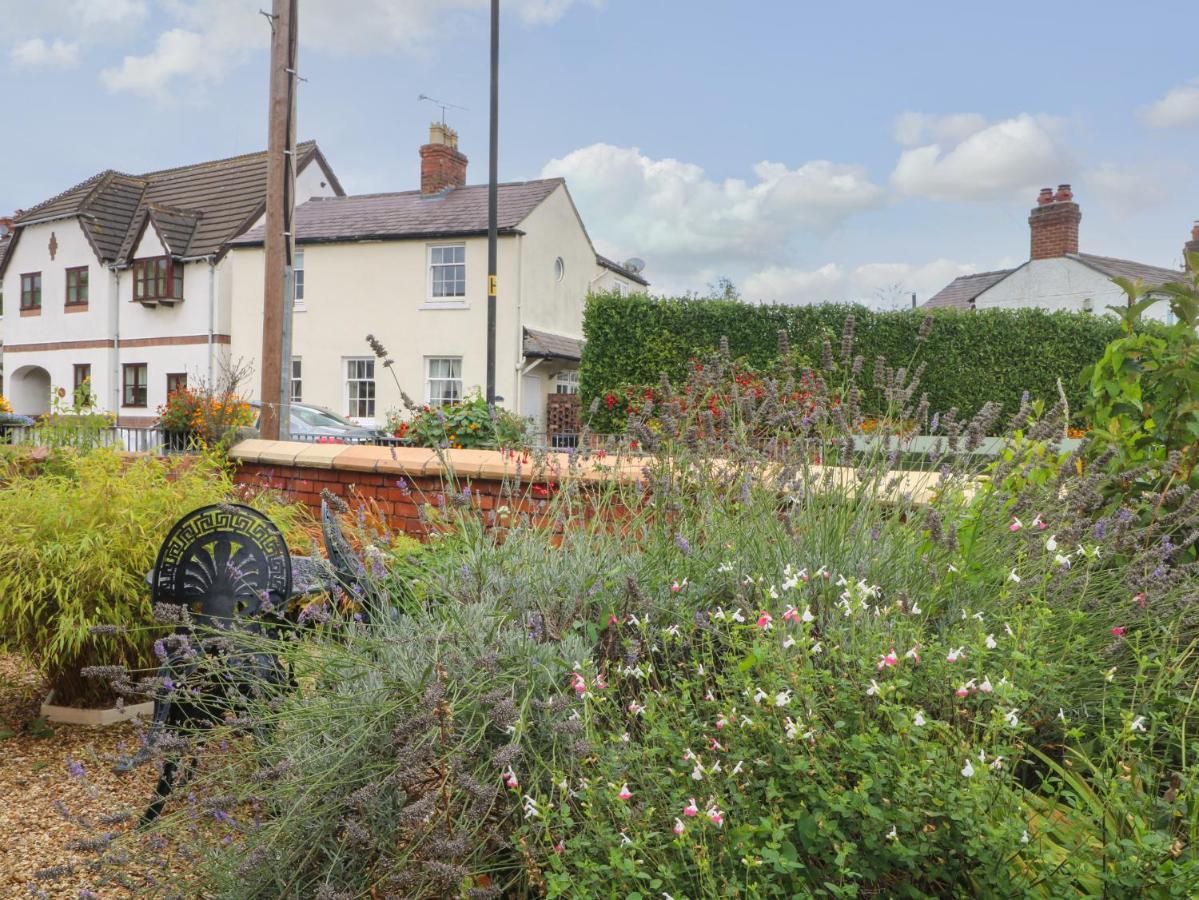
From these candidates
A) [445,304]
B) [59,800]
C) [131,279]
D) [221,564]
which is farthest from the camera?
[131,279]

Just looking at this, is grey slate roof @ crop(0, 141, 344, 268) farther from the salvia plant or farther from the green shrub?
the salvia plant

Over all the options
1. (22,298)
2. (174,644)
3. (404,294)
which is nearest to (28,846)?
(174,644)

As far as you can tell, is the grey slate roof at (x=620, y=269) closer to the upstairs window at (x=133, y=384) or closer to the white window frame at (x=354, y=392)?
the white window frame at (x=354, y=392)

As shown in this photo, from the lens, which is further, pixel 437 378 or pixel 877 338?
pixel 437 378

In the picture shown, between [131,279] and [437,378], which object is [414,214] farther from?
[131,279]

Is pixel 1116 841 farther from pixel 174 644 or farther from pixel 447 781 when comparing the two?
pixel 174 644

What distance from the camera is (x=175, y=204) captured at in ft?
96.4

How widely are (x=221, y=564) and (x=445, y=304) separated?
19807mm

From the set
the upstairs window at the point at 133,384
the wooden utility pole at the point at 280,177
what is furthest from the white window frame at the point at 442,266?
the wooden utility pole at the point at 280,177

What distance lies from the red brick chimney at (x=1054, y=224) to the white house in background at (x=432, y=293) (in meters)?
13.8

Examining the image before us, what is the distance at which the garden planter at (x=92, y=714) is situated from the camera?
427cm

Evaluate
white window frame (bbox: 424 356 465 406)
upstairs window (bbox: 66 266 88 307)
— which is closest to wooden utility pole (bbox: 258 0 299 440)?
white window frame (bbox: 424 356 465 406)

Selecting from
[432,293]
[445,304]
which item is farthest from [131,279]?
[445,304]

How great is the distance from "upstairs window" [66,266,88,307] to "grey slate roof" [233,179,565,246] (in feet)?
24.4
